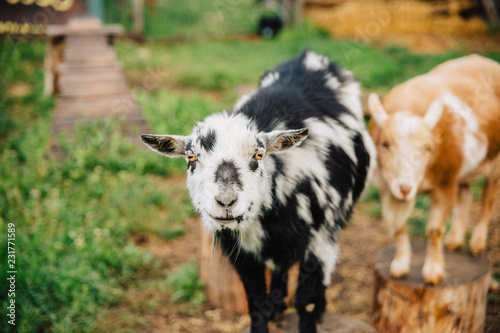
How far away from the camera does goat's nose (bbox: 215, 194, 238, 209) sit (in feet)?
7.58

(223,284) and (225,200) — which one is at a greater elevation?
(225,200)

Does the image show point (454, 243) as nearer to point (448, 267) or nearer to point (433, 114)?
point (448, 267)

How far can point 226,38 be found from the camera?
12.6 meters

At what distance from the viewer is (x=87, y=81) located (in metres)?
6.99

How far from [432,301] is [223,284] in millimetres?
1660

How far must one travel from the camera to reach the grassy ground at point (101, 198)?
3791mm

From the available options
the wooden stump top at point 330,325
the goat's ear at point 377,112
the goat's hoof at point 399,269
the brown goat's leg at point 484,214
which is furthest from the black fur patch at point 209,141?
the brown goat's leg at point 484,214

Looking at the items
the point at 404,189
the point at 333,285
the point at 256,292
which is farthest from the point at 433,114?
the point at 333,285

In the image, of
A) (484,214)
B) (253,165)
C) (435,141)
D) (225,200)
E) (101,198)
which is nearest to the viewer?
(225,200)

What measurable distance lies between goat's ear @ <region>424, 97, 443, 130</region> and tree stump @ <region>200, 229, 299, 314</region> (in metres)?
1.68

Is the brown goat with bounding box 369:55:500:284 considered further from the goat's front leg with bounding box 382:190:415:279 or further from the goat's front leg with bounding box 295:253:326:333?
the goat's front leg with bounding box 295:253:326:333

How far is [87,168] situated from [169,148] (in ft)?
11.2

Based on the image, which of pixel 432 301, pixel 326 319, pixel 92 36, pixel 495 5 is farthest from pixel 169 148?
pixel 495 5

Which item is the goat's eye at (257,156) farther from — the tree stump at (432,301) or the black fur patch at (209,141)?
the tree stump at (432,301)
